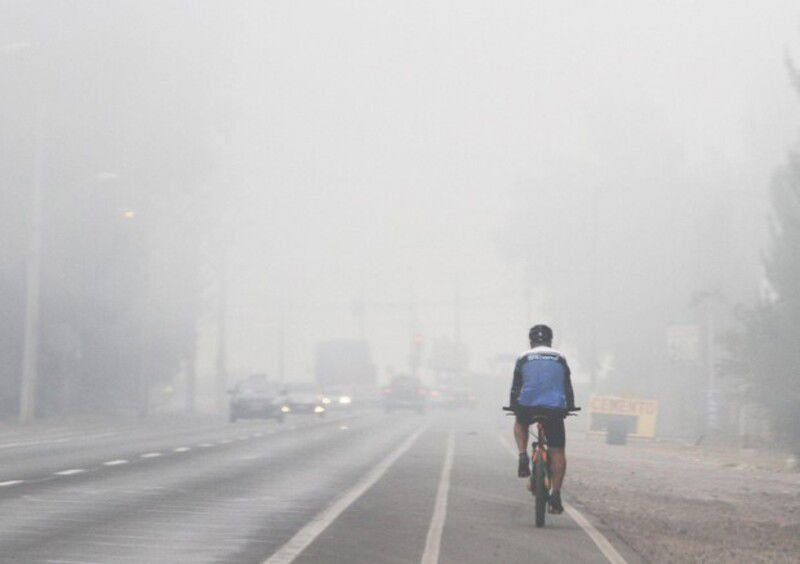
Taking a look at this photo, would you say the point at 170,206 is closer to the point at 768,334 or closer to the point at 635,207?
the point at 635,207

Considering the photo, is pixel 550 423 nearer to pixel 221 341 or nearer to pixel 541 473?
pixel 541 473

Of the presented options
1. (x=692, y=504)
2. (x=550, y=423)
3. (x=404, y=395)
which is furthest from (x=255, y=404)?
(x=550, y=423)

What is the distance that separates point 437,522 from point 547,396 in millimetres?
1731

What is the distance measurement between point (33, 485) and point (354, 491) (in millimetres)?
3927

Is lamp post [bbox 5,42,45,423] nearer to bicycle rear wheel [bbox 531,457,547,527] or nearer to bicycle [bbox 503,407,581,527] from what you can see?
bicycle [bbox 503,407,581,527]

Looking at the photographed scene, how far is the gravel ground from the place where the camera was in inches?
651

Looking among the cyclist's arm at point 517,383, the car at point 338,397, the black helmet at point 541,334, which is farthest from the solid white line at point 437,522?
the car at point 338,397

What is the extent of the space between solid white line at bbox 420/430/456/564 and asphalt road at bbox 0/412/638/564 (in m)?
0.02

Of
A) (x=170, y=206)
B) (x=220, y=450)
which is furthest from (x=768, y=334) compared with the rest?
(x=170, y=206)

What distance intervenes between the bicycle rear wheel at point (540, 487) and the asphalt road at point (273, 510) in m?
0.20

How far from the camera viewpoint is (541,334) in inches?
728

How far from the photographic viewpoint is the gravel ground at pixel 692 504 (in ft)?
54.3

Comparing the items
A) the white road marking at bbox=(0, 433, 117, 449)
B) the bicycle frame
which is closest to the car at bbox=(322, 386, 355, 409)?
the white road marking at bbox=(0, 433, 117, 449)

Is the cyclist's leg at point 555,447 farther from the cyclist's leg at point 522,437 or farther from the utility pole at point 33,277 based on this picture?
the utility pole at point 33,277
